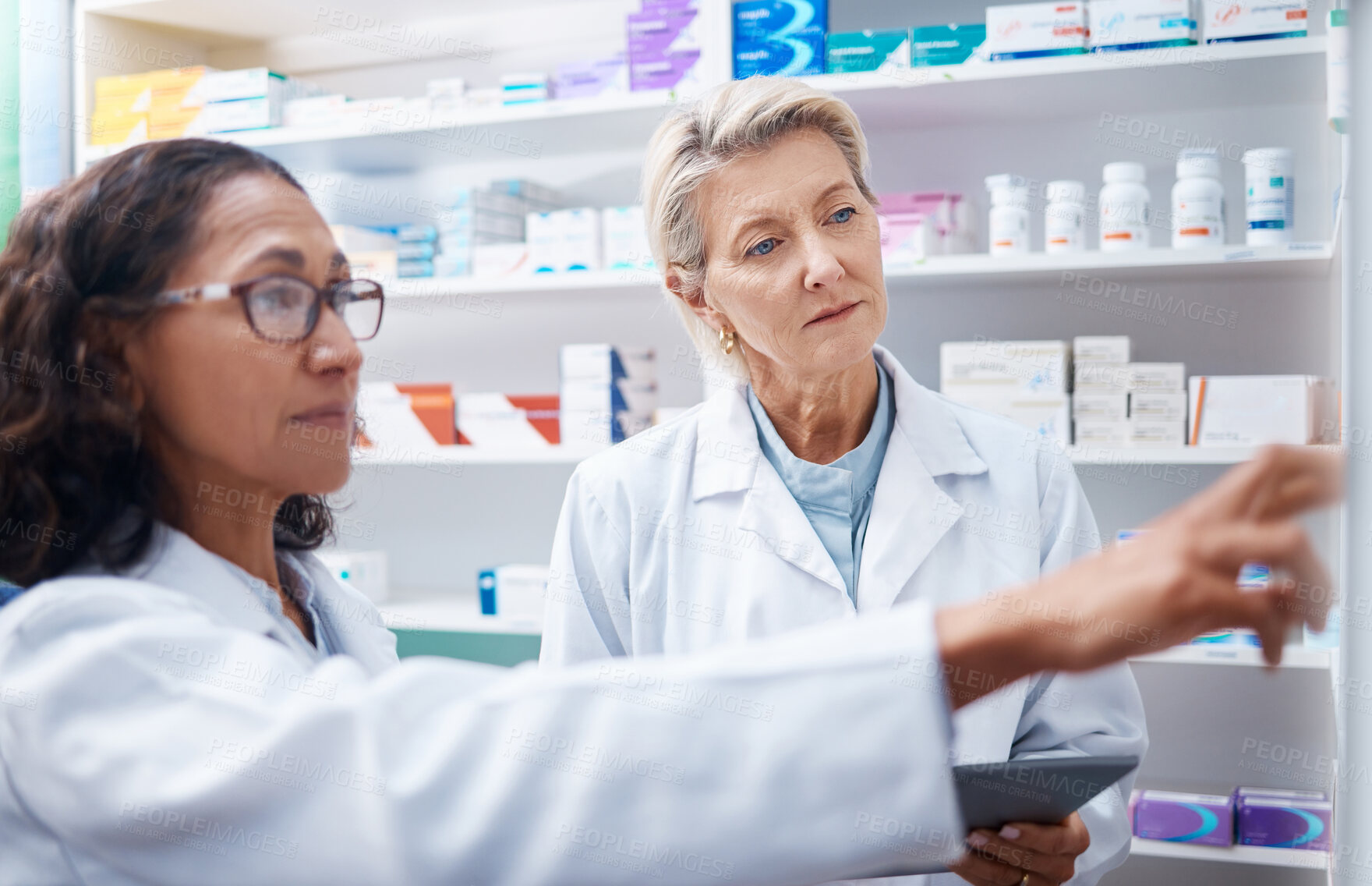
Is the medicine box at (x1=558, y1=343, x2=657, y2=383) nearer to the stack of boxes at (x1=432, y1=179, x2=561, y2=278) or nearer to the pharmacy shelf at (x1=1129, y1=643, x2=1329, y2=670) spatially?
the stack of boxes at (x1=432, y1=179, x2=561, y2=278)

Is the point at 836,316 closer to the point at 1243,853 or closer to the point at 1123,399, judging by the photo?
the point at 1123,399

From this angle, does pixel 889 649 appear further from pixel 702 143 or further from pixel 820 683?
pixel 702 143

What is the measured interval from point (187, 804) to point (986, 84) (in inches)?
81.2

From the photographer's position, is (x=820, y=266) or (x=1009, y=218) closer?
(x=820, y=266)

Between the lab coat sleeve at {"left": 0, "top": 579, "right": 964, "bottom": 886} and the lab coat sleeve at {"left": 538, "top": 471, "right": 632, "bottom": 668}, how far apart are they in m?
0.85

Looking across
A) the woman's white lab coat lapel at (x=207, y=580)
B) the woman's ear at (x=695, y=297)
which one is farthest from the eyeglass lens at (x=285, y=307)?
the woman's ear at (x=695, y=297)

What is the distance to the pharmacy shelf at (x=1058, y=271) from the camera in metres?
2.00

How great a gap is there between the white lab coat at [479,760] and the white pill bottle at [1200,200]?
1807mm

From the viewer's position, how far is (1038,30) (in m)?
2.10

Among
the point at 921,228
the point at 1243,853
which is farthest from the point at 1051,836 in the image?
the point at 921,228

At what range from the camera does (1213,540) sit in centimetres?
48

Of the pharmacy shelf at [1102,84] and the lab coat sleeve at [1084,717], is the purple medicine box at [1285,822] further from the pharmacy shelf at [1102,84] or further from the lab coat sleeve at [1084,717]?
the pharmacy shelf at [1102,84]

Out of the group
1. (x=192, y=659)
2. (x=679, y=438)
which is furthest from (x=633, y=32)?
(x=192, y=659)

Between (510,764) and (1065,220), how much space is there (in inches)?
74.5
